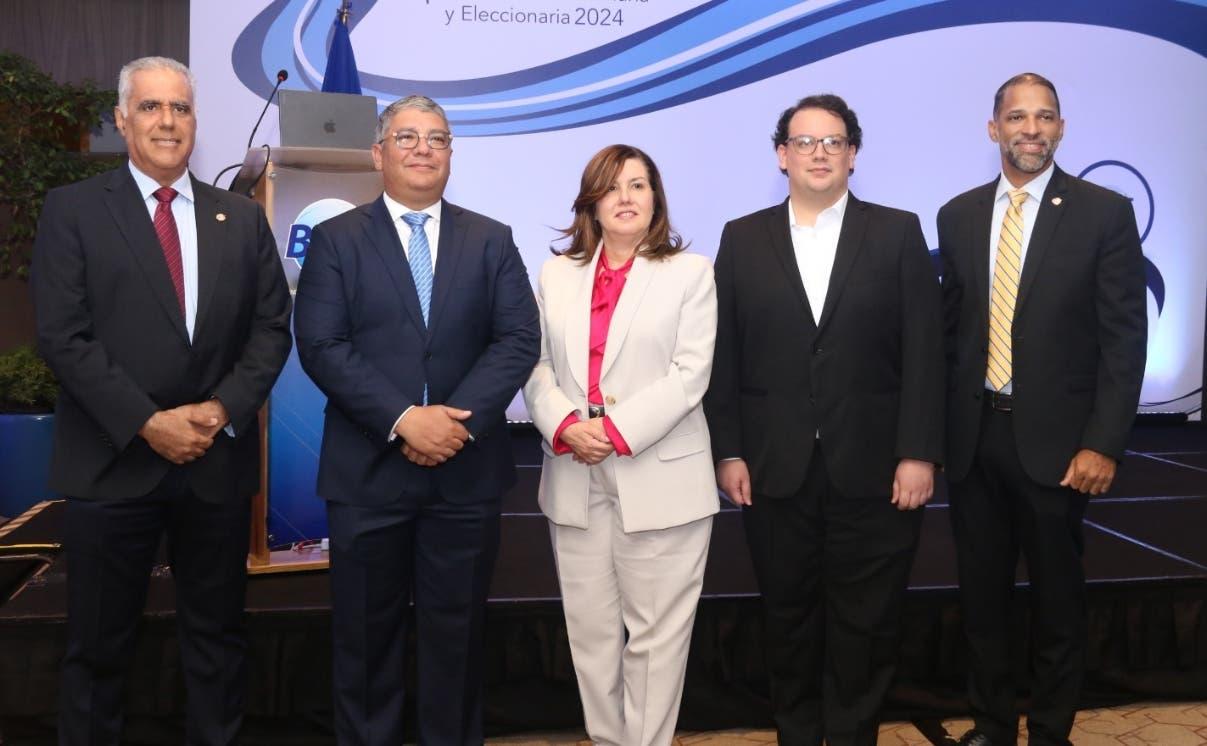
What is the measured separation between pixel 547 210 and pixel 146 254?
3.69 meters

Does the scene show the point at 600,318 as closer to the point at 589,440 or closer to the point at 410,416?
the point at 589,440

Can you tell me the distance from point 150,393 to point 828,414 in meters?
1.57

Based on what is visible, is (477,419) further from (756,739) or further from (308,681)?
(756,739)

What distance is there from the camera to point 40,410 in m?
4.91

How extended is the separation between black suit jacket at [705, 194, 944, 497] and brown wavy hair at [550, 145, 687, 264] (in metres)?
0.26

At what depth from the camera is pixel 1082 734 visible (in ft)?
10.1

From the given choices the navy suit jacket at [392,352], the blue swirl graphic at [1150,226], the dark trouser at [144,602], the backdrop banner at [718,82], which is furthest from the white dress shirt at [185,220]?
the blue swirl graphic at [1150,226]

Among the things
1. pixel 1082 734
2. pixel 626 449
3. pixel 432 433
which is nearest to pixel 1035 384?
pixel 626 449

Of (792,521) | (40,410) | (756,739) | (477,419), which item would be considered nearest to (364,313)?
(477,419)

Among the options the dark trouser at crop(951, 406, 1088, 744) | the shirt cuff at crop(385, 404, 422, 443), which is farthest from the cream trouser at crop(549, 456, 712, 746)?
the dark trouser at crop(951, 406, 1088, 744)

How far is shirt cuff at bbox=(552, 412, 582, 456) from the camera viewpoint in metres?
2.37

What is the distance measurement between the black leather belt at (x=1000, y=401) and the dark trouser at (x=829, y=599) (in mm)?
350

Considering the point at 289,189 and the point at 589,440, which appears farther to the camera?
the point at 289,189

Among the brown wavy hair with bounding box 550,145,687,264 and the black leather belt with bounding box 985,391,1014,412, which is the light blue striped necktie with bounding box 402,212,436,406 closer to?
the brown wavy hair with bounding box 550,145,687,264
